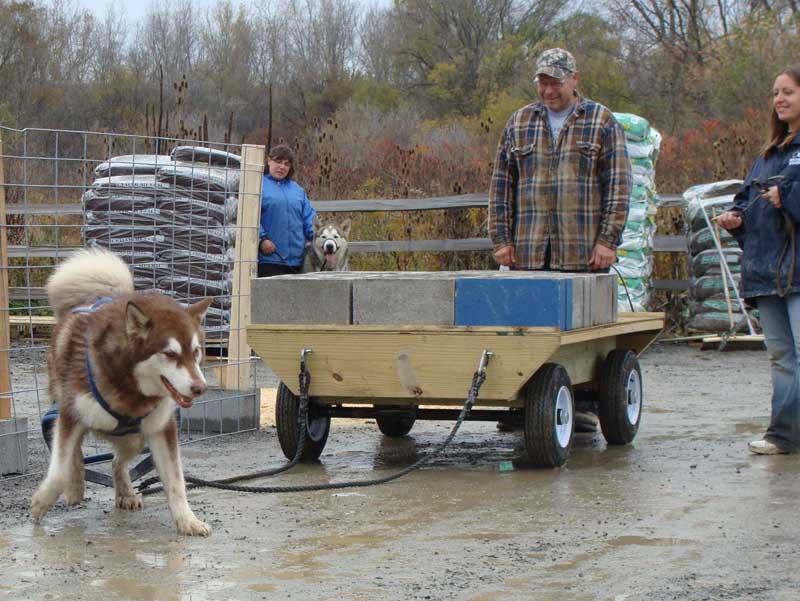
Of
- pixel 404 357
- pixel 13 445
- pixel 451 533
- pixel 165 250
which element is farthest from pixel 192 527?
pixel 165 250

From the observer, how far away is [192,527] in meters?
4.86

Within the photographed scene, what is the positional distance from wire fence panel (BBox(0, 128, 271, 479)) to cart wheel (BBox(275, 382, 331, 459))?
0.75 meters

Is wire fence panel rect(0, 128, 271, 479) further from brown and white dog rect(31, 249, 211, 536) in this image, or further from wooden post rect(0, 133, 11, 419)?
brown and white dog rect(31, 249, 211, 536)

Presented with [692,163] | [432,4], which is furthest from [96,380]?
[432,4]

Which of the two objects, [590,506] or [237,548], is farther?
[590,506]

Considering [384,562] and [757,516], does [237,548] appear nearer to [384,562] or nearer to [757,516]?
[384,562]

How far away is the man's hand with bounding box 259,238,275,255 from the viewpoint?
10.2 meters

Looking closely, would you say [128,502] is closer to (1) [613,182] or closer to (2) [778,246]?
(1) [613,182]

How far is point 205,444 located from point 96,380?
2517 mm

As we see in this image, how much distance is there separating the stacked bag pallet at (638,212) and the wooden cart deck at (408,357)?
6.36 metres

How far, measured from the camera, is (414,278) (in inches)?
→ 240

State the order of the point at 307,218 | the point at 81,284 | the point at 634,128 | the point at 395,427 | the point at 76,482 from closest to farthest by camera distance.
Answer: the point at 76,482 < the point at 81,284 < the point at 395,427 < the point at 307,218 < the point at 634,128

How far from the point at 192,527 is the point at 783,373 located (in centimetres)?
342

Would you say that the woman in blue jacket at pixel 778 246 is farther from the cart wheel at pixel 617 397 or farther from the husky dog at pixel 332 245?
the husky dog at pixel 332 245
